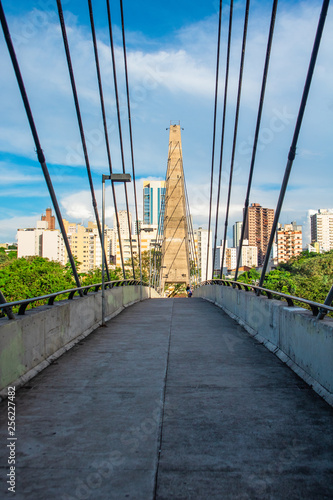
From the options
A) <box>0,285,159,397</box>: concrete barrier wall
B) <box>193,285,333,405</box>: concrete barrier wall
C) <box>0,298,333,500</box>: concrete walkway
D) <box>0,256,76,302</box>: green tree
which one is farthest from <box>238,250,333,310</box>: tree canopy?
<box>0,298,333,500</box>: concrete walkway

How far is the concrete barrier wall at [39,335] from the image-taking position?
5079 mm

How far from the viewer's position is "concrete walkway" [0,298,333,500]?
295 cm

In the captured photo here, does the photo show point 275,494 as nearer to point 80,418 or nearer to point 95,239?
point 80,418

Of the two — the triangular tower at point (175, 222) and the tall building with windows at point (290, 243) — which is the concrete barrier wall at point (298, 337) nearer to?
the triangular tower at point (175, 222)

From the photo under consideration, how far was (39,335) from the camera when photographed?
20.5ft

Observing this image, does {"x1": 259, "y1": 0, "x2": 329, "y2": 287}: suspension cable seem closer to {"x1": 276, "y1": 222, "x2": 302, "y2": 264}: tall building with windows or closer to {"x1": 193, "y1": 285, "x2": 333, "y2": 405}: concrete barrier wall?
{"x1": 193, "y1": 285, "x2": 333, "y2": 405}: concrete barrier wall

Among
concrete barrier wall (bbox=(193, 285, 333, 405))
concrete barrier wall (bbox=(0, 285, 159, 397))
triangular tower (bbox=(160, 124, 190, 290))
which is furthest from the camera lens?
triangular tower (bbox=(160, 124, 190, 290))

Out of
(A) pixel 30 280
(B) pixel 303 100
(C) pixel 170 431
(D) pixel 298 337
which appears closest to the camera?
(C) pixel 170 431

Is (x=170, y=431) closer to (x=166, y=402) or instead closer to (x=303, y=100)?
(x=166, y=402)

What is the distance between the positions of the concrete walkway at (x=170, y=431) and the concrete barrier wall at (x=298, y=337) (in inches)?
7.8

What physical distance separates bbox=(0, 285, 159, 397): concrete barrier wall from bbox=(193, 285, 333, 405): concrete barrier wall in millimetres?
3494

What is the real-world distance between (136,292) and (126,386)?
15.7m

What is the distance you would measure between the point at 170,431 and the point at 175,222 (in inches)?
2326

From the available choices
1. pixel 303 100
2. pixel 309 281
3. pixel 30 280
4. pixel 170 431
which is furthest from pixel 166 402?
pixel 309 281
